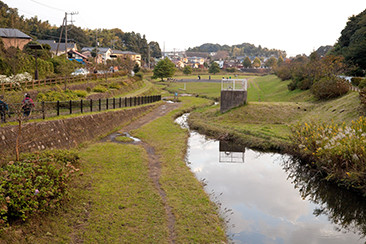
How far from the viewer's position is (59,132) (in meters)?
15.0

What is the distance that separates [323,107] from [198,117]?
10434mm

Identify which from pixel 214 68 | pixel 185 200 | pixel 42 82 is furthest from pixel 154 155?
pixel 214 68

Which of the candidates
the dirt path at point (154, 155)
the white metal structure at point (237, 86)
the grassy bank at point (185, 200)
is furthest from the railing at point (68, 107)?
the white metal structure at point (237, 86)

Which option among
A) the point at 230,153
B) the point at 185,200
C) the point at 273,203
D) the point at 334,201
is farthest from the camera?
the point at 230,153

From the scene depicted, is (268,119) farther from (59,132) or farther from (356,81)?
(59,132)

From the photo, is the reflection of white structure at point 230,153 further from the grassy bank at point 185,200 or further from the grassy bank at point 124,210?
the grassy bank at point 124,210

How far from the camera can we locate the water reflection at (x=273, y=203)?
930cm

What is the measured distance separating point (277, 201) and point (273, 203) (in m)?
0.28

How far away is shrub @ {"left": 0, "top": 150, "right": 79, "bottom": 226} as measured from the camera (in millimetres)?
7332

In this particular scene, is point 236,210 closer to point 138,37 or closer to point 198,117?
point 198,117

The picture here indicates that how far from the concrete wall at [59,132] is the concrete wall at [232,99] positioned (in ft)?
31.4

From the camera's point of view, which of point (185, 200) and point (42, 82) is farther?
point (42, 82)

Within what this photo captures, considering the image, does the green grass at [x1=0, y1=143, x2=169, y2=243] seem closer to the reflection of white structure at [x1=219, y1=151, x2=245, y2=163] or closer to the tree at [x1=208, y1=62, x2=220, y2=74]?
the reflection of white structure at [x1=219, y1=151, x2=245, y2=163]

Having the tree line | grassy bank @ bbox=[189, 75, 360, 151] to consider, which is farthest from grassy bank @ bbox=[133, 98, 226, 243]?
the tree line
